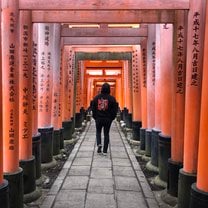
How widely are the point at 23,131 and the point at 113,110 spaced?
12.5 feet

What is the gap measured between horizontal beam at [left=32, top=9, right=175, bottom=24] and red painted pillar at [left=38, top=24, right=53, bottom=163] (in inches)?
82.5

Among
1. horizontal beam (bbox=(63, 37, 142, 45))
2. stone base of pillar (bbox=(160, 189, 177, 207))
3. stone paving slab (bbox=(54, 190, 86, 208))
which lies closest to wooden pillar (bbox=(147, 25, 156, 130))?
horizontal beam (bbox=(63, 37, 142, 45))

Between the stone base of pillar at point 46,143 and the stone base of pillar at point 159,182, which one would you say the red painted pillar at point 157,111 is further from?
the stone base of pillar at point 46,143

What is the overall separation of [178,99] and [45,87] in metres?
3.45

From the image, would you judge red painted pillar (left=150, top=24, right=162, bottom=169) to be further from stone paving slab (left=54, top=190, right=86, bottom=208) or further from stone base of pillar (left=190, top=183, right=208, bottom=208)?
stone base of pillar (left=190, top=183, right=208, bottom=208)

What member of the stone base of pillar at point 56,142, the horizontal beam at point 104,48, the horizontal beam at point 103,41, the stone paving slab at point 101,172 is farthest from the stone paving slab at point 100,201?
the horizontal beam at point 104,48

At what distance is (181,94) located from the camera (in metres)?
5.23

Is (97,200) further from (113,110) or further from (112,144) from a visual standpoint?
(112,144)

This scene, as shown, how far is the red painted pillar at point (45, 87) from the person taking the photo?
7594mm

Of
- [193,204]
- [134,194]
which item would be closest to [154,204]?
[134,194]

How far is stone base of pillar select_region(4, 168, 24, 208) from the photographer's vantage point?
4590 millimetres

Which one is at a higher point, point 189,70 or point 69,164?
point 189,70

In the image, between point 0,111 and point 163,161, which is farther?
point 163,161

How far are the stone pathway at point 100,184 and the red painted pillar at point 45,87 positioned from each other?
617mm
